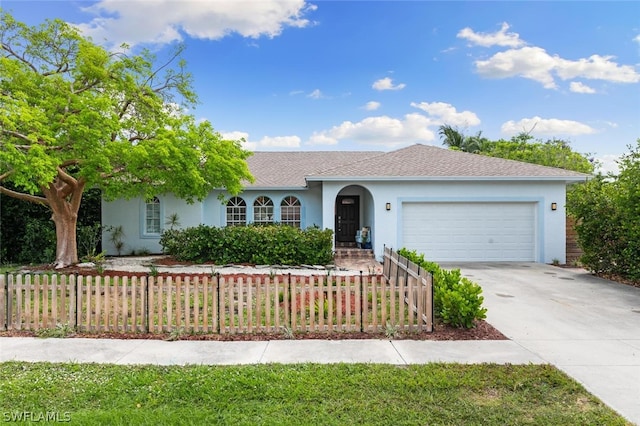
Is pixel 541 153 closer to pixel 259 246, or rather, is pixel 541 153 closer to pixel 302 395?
pixel 259 246

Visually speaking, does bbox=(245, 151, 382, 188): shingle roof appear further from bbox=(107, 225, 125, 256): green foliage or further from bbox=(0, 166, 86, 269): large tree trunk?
bbox=(0, 166, 86, 269): large tree trunk

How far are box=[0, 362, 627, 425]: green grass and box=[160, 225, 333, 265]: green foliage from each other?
799 centimetres

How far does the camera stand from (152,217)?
51.5ft

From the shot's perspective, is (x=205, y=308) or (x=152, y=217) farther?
(x=152, y=217)

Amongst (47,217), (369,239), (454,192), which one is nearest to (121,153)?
(47,217)

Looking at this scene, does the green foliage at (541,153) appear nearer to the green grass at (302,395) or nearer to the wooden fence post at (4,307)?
the green grass at (302,395)

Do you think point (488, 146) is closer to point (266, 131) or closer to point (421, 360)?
point (266, 131)

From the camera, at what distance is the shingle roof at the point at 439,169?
43.7 ft

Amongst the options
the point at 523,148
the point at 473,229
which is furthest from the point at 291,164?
the point at 523,148

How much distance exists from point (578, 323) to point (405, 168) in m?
8.63

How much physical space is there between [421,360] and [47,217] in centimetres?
1574

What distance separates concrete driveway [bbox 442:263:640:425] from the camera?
4031 millimetres

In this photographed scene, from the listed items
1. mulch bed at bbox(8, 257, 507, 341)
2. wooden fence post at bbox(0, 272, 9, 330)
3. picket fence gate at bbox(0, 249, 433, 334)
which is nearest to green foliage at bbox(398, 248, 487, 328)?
mulch bed at bbox(8, 257, 507, 341)

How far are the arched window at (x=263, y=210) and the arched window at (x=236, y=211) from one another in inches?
18.0
